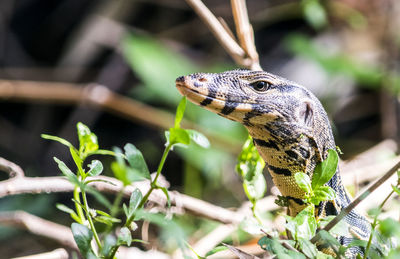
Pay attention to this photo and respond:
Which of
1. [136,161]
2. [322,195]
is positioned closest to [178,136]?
[136,161]

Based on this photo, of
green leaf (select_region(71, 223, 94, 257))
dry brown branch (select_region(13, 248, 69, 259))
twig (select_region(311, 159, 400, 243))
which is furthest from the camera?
dry brown branch (select_region(13, 248, 69, 259))

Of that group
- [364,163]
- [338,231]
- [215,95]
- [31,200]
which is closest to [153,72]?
[31,200]

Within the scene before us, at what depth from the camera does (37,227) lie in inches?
74.2

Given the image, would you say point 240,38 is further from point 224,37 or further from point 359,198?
point 359,198

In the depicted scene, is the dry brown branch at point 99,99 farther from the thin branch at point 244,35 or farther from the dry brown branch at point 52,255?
the dry brown branch at point 52,255

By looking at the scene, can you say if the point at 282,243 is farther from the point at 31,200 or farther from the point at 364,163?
the point at 31,200

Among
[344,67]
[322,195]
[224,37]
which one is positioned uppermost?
[344,67]

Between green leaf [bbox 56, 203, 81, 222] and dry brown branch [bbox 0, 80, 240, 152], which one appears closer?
green leaf [bbox 56, 203, 81, 222]

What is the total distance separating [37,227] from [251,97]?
88cm

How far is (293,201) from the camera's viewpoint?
6.07 ft

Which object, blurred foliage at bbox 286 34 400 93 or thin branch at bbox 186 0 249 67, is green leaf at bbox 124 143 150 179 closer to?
thin branch at bbox 186 0 249 67

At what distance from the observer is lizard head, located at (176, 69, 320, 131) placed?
5.59ft

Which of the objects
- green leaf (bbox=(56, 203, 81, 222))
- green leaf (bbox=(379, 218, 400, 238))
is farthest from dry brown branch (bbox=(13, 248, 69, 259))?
green leaf (bbox=(379, 218, 400, 238))

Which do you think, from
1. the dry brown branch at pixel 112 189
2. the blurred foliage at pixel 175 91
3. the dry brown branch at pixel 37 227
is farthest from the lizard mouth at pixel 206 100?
the blurred foliage at pixel 175 91
